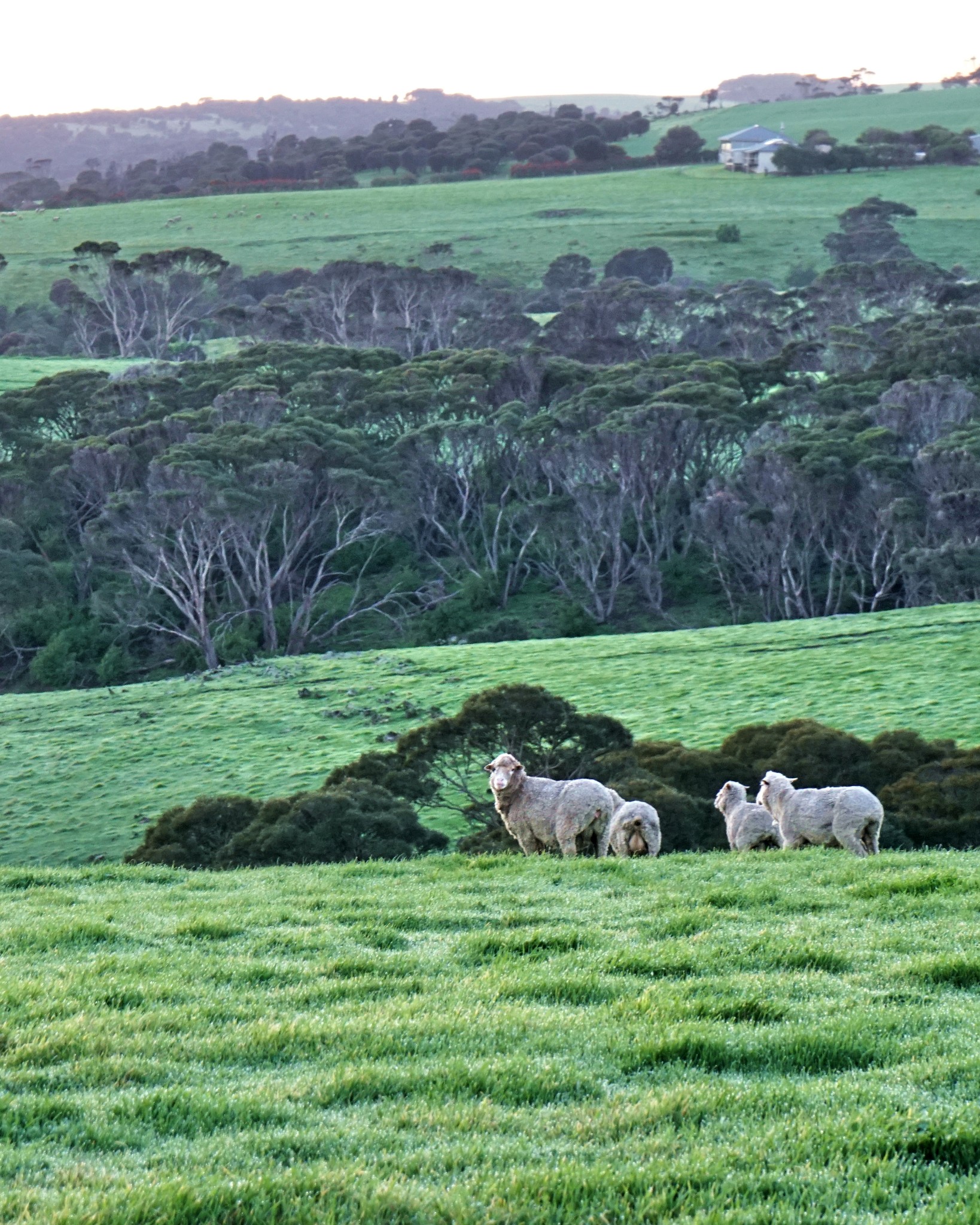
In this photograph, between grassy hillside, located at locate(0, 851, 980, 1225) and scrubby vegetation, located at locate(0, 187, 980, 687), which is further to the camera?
scrubby vegetation, located at locate(0, 187, 980, 687)

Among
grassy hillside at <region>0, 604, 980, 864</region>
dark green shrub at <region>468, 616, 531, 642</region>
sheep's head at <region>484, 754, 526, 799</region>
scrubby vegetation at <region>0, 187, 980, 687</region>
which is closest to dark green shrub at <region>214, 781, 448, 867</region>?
sheep's head at <region>484, 754, 526, 799</region>

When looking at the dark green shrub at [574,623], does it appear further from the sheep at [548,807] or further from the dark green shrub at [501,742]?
the sheep at [548,807]

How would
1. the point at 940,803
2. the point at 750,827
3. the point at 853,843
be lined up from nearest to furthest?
the point at 853,843 < the point at 750,827 < the point at 940,803

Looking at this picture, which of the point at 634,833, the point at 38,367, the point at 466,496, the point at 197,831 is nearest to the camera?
the point at 634,833

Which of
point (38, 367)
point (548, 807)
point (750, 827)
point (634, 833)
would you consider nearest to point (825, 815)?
point (750, 827)

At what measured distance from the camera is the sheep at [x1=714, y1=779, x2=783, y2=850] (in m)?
15.9

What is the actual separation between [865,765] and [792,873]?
38.1ft

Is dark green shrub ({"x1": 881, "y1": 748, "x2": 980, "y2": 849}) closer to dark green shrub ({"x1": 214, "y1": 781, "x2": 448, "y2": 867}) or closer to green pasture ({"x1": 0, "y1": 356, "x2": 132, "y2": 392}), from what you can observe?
dark green shrub ({"x1": 214, "y1": 781, "x2": 448, "y2": 867})

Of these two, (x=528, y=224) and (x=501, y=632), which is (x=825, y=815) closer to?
(x=501, y=632)

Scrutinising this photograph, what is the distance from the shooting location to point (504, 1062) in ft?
20.6

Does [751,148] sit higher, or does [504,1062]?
[751,148]

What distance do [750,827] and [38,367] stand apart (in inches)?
3608

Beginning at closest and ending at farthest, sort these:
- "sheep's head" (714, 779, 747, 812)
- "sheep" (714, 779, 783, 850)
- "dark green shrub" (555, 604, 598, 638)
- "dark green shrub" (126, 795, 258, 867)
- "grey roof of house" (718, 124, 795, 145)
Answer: "sheep" (714, 779, 783, 850) → "sheep's head" (714, 779, 747, 812) → "dark green shrub" (126, 795, 258, 867) → "dark green shrub" (555, 604, 598, 638) → "grey roof of house" (718, 124, 795, 145)

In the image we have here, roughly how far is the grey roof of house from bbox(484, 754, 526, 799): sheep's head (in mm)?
169639
